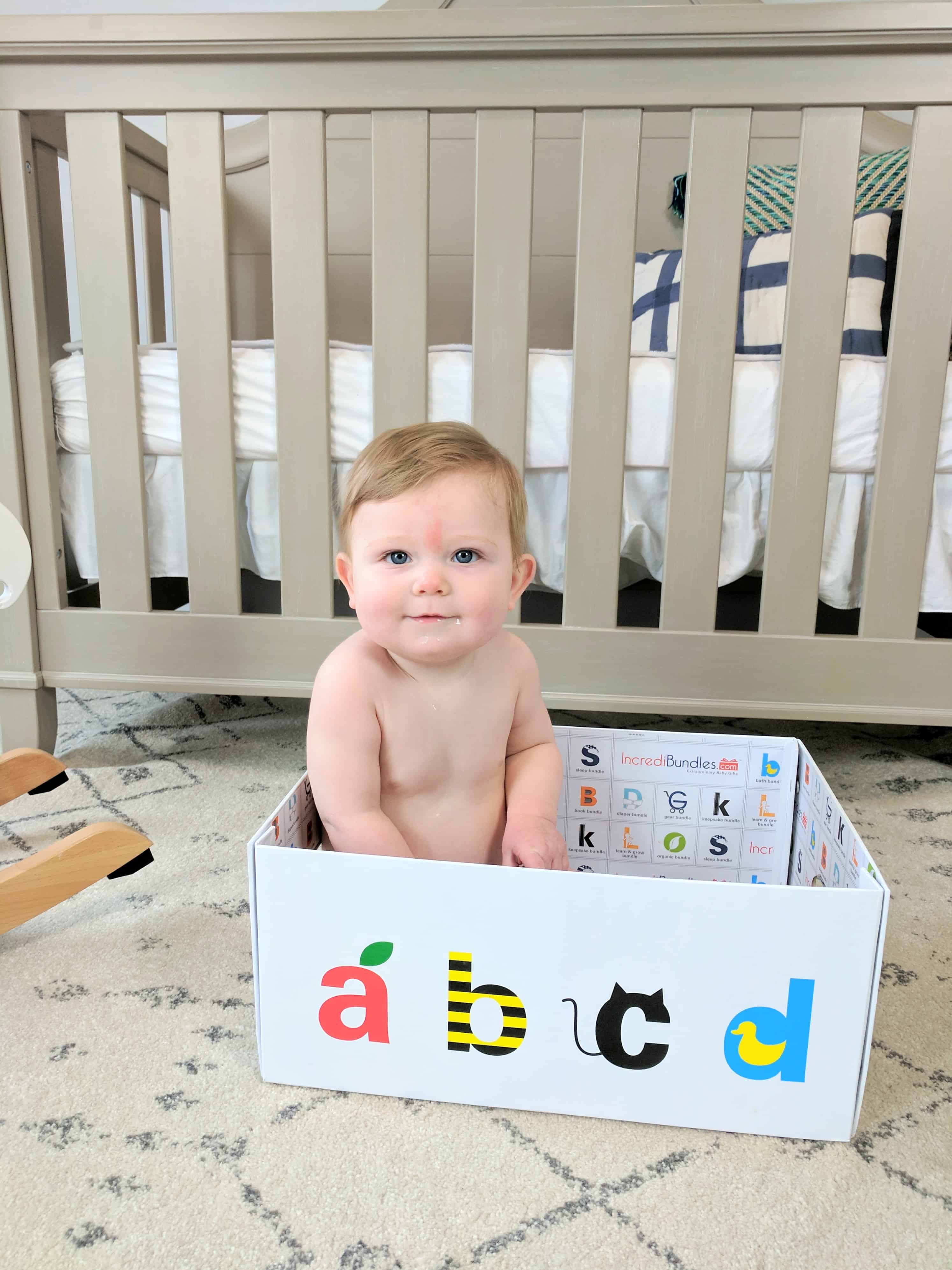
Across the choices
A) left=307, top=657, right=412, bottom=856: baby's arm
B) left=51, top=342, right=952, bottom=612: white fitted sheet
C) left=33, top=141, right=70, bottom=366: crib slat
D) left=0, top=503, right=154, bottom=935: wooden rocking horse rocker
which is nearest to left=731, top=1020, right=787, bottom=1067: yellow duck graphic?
left=307, top=657, right=412, bottom=856: baby's arm

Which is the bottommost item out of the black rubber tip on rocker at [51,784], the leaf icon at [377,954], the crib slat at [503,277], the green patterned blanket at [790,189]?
the black rubber tip on rocker at [51,784]

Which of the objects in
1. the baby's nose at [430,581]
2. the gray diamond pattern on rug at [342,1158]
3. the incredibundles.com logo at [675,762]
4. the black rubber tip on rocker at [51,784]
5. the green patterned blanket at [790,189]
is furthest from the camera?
the green patterned blanket at [790,189]

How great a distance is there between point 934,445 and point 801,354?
0.63ft

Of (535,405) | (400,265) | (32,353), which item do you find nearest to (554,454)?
(535,405)

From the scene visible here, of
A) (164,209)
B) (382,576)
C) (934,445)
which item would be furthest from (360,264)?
(382,576)

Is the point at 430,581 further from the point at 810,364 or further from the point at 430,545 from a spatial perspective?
the point at 810,364

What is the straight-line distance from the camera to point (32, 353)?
1.12 metres

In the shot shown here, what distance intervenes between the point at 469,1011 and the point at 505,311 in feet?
2.60

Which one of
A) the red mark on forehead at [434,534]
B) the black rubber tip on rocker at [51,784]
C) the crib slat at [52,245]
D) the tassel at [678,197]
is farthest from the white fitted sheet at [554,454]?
the tassel at [678,197]

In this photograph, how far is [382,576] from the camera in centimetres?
66

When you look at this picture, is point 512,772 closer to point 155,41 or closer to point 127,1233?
point 127,1233

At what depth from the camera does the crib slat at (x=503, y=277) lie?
1027 mm

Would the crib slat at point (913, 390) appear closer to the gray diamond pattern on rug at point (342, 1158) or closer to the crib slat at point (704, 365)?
the crib slat at point (704, 365)

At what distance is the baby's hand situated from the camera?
71 cm
